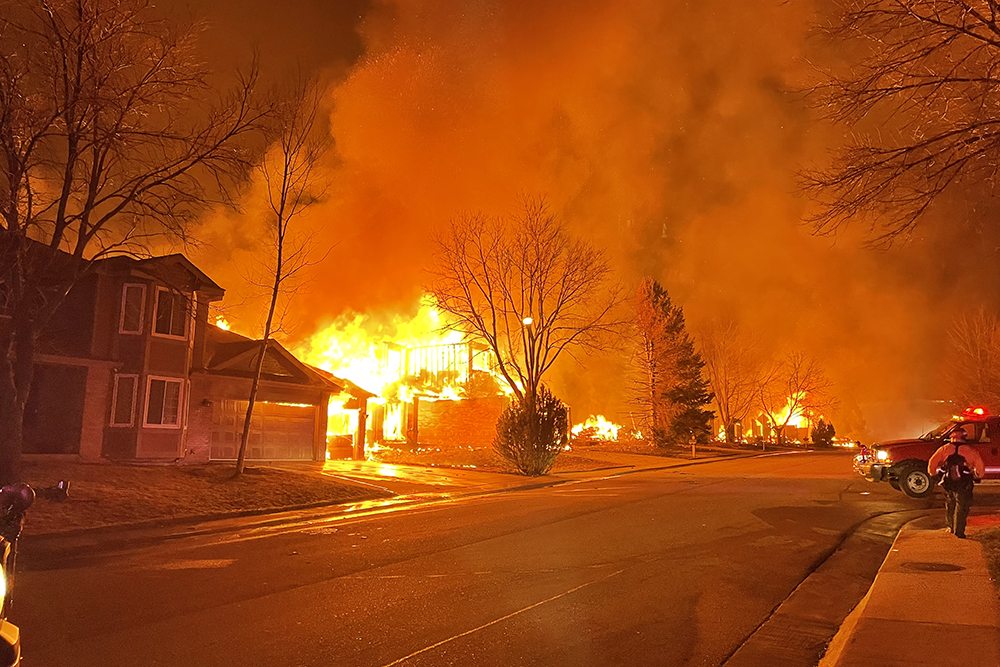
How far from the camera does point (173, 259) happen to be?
23.0 m

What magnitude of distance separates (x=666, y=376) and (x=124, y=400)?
3426 cm

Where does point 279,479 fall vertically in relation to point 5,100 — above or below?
below

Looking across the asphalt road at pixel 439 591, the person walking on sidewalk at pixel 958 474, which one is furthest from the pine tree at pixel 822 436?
the person walking on sidewalk at pixel 958 474

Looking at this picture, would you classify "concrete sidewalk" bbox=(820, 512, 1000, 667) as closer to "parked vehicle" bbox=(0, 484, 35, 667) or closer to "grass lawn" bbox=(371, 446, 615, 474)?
"parked vehicle" bbox=(0, 484, 35, 667)

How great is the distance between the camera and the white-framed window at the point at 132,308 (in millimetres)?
22578

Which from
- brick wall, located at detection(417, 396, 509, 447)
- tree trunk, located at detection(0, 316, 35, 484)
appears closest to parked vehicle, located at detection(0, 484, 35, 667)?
tree trunk, located at detection(0, 316, 35, 484)

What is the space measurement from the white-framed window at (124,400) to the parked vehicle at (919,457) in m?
20.0

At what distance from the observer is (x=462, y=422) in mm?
38812

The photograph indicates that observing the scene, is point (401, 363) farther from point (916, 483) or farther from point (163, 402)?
point (916, 483)

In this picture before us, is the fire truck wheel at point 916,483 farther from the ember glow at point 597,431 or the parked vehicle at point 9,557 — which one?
the ember glow at point 597,431

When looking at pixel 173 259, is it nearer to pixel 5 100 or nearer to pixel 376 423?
pixel 5 100

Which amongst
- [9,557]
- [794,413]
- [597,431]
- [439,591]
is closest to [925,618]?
[439,591]

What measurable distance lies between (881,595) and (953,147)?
16.3ft

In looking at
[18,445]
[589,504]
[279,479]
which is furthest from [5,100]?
[589,504]
